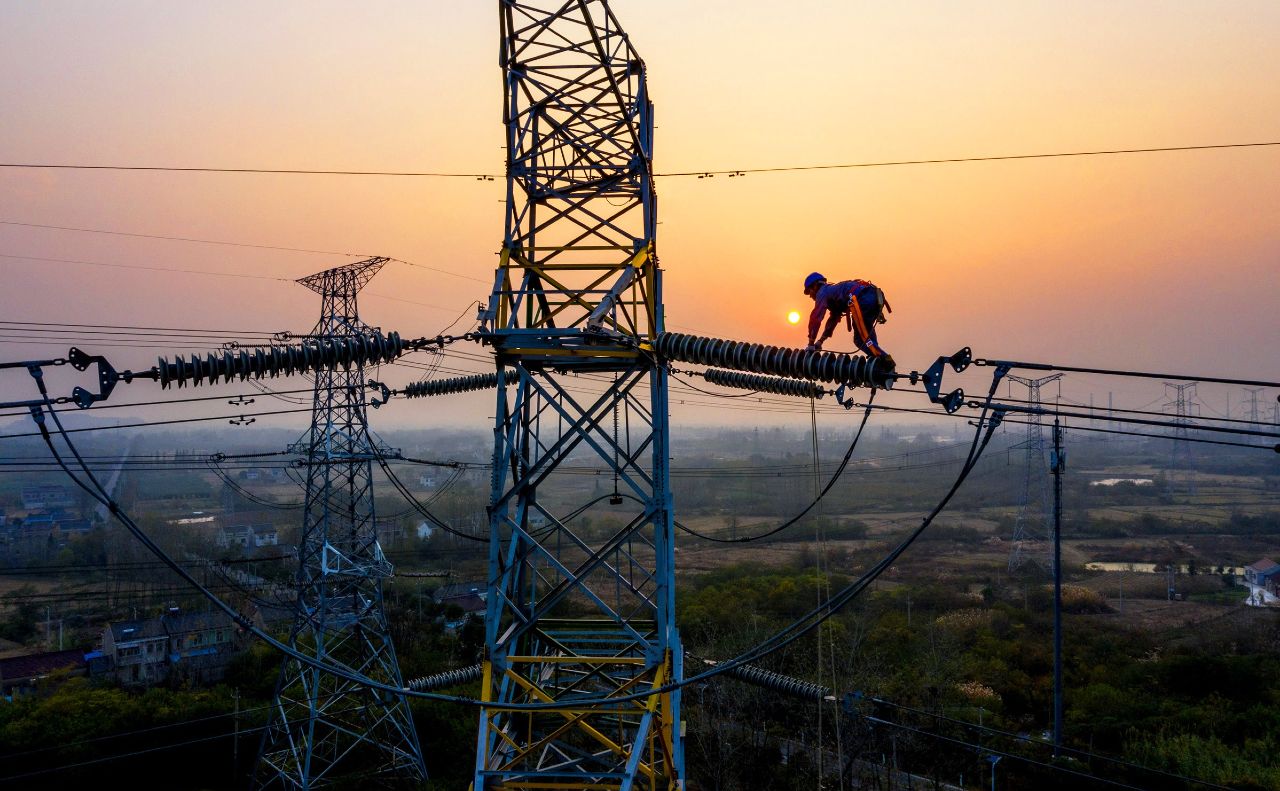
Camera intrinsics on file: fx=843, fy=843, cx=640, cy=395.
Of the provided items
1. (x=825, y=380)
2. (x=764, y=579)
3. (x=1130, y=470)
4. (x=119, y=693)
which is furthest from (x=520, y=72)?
(x=1130, y=470)

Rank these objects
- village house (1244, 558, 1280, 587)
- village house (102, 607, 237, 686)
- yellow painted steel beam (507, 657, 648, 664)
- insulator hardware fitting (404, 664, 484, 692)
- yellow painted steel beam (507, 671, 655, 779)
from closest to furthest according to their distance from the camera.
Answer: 1. yellow painted steel beam (507, 671, 655, 779)
2. yellow painted steel beam (507, 657, 648, 664)
3. insulator hardware fitting (404, 664, 484, 692)
4. village house (102, 607, 237, 686)
5. village house (1244, 558, 1280, 587)

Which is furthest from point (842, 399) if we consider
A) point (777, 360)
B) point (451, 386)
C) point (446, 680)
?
Answer: point (446, 680)

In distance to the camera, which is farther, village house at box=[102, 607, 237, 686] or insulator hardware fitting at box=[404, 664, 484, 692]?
village house at box=[102, 607, 237, 686]

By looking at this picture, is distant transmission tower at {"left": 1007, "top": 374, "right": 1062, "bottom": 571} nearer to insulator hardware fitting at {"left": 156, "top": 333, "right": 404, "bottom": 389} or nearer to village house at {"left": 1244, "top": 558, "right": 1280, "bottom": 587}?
village house at {"left": 1244, "top": 558, "right": 1280, "bottom": 587}

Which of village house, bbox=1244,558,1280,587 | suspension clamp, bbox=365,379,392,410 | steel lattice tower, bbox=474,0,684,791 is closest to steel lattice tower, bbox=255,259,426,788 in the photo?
suspension clamp, bbox=365,379,392,410

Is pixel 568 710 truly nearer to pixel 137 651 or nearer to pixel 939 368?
pixel 939 368

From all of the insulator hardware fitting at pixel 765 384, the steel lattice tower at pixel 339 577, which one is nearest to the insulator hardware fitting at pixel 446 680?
the steel lattice tower at pixel 339 577

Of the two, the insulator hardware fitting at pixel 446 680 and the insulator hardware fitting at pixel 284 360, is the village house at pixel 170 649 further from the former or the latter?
the insulator hardware fitting at pixel 284 360

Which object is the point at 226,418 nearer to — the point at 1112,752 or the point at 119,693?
the point at 119,693
